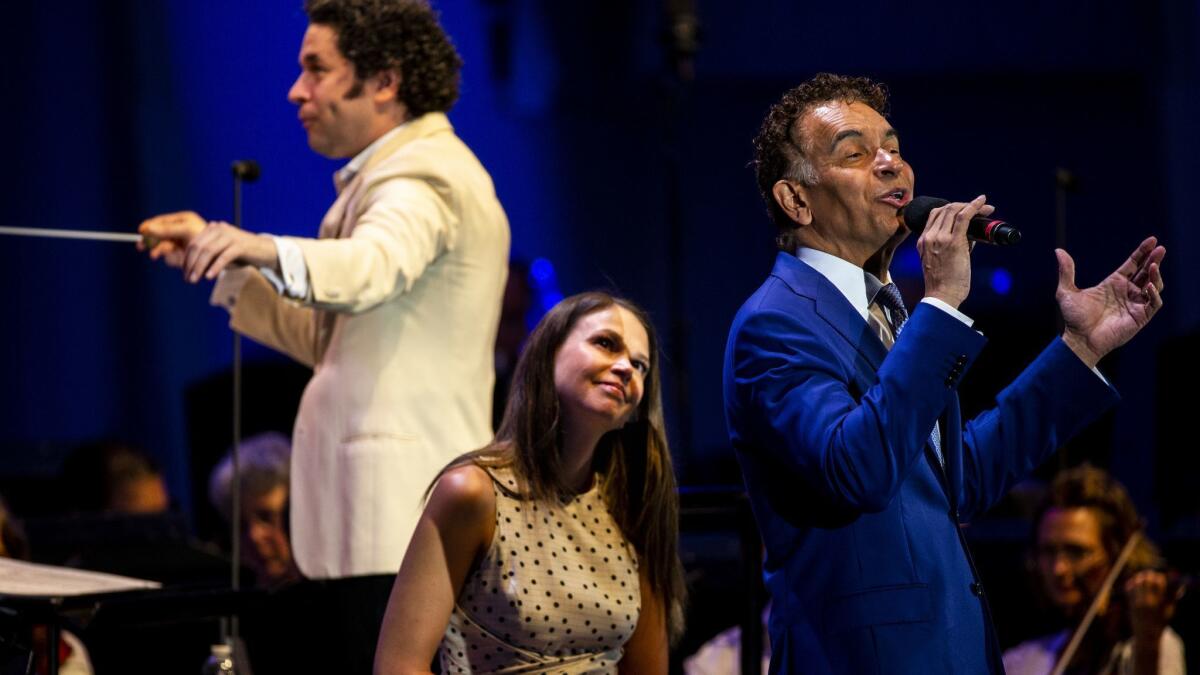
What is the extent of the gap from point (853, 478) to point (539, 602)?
0.94 meters

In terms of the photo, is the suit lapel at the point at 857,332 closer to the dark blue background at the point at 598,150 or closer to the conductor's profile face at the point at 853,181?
the conductor's profile face at the point at 853,181

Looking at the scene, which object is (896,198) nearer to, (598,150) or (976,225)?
(976,225)

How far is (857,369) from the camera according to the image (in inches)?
80.1

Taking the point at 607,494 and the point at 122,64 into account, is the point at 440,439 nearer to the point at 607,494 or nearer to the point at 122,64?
the point at 607,494

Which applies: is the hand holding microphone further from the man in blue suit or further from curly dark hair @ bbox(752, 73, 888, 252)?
curly dark hair @ bbox(752, 73, 888, 252)

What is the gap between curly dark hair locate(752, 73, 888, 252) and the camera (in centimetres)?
216

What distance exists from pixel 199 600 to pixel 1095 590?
2.36m

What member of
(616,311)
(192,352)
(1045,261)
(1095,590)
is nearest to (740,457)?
(616,311)

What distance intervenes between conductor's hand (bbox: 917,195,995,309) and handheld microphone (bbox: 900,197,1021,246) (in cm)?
1

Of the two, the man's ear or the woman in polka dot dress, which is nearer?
the man's ear

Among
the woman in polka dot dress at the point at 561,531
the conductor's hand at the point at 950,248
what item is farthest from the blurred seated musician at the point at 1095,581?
the conductor's hand at the point at 950,248

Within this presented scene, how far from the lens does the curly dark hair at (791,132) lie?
7.09 feet

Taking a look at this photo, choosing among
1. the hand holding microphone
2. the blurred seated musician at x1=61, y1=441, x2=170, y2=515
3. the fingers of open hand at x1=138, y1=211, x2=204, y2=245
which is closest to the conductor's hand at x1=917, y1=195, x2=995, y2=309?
the hand holding microphone

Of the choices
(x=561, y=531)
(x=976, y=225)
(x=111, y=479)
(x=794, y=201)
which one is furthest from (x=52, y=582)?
(x=111, y=479)
